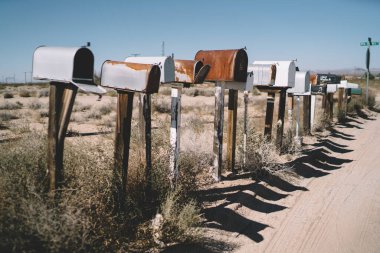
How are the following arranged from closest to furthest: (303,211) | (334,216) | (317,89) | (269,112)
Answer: (334,216), (303,211), (269,112), (317,89)

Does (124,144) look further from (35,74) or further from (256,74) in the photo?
(256,74)

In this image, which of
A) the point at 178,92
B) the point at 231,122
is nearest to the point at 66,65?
the point at 178,92

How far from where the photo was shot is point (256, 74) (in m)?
6.11

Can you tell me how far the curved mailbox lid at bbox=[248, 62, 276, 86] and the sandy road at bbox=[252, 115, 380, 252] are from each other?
1871 mm

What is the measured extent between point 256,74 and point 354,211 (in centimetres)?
278

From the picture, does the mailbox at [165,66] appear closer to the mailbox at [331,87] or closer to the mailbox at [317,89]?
the mailbox at [317,89]

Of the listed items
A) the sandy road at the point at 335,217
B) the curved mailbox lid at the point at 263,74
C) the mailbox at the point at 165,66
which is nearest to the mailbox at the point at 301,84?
the curved mailbox lid at the point at 263,74

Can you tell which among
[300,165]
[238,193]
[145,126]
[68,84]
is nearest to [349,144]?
[300,165]

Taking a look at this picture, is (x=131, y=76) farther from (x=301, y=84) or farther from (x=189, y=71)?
(x=301, y=84)

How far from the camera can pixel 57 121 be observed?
289 centimetres

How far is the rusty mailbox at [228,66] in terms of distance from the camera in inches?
187

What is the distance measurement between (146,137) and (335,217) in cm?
248

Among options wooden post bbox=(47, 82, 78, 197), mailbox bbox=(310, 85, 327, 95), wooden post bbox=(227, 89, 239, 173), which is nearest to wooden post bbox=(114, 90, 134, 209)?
wooden post bbox=(47, 82, 78, 197)

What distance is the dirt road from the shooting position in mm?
3504
